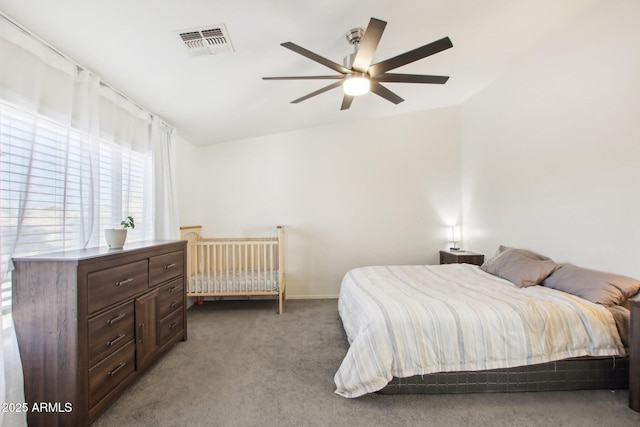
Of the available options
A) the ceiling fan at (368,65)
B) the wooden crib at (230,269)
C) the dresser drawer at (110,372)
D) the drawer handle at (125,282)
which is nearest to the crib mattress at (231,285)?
the wooden crib at (230,269)

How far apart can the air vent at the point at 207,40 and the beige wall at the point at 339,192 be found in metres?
2.12

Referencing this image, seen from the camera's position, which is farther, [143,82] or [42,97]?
[143,82]

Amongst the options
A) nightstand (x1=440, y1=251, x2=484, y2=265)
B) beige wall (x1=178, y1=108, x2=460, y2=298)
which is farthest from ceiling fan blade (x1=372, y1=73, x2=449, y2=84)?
nightstand (x1=440, y1=251, x2=484, y2=265)

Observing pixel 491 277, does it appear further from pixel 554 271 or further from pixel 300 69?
pixel 300 69

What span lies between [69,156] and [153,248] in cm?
82

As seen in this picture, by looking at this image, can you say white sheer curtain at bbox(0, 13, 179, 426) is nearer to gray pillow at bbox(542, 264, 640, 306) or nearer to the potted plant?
the potted plant

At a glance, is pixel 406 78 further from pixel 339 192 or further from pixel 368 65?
pixel 339 192

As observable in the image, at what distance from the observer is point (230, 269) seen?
379 cm

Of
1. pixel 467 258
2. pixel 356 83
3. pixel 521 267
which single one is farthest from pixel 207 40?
pixel 467 258

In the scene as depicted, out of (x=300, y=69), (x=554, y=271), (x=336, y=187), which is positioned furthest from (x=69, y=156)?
(x=554, y=271)

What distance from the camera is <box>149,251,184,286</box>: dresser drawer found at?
2.07 meters

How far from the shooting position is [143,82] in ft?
6.98

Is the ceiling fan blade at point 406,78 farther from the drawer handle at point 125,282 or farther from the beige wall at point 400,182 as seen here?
the drawer handle at point 125,282

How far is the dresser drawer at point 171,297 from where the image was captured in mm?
2193
